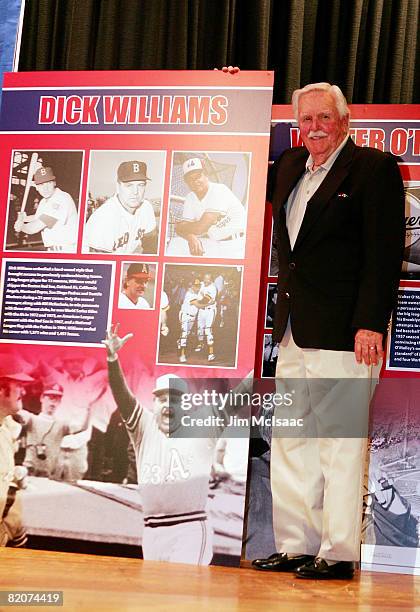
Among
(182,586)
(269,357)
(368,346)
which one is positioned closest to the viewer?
(182,586)

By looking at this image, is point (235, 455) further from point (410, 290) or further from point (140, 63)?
point (140, 63)

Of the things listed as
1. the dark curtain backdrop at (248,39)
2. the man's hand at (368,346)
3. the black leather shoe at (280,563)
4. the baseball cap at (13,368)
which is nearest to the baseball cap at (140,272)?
the baseball cap at (13,368)

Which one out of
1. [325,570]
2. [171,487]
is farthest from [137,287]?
A: [325,570]

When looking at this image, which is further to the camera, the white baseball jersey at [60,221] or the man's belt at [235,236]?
the white baseball jersey at [60,221]

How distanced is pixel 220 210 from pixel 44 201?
2.33 feet

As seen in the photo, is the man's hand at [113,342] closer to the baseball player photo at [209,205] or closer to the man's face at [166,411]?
the man's face at [166,411]

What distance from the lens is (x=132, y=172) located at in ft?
11.4

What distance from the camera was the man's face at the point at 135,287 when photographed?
135 inches

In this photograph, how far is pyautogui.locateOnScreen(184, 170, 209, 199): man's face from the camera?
11.3 ft

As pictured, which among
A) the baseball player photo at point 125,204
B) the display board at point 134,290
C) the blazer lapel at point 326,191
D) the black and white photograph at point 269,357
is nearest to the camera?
the blazer lapel at point 326,191

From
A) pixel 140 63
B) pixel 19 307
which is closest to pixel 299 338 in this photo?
pixel 19 307

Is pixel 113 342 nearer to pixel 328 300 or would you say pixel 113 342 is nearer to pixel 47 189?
pixel 47 189

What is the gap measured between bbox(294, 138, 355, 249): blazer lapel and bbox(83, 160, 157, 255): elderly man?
594 mm

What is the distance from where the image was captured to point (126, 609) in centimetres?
253
